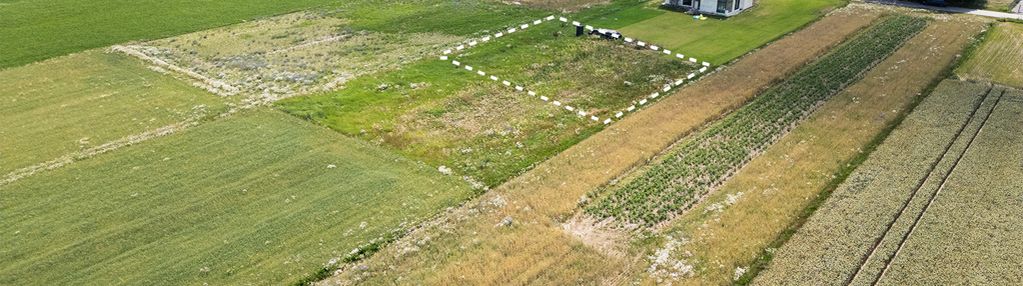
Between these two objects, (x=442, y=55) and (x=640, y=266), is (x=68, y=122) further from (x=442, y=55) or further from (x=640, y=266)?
(x=640, y=266)

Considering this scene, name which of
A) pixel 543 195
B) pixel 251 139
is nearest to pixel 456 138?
pixel 543 195

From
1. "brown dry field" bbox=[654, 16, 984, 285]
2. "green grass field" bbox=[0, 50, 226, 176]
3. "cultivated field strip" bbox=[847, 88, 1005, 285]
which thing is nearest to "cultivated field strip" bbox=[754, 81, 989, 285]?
"cultivated field strip" bbox=[847, 88, 1005, 285]

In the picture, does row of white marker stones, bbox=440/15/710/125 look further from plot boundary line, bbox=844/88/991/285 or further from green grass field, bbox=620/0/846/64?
plot boundary line, bbox=844/88/991/285

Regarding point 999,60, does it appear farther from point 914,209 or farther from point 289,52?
point 289,52

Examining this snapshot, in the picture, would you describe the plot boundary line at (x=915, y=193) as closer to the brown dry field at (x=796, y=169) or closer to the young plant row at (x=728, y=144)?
the brown dry field at (x=796, y=169)

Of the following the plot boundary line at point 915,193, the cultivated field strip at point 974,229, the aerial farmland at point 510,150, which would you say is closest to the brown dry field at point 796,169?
the aerial farmland at point 510,150
